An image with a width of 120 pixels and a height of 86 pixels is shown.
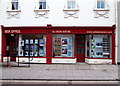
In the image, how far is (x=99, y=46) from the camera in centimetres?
1616

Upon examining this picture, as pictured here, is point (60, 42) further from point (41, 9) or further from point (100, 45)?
point (100, 45)

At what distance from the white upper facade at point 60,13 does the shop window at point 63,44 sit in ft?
3.84

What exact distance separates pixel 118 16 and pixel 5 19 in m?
9.75

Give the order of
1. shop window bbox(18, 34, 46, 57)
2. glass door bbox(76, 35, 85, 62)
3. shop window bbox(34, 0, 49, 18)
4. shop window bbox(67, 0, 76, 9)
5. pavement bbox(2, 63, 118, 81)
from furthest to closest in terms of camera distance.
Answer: glass door bbox(76, 35, 85, 62), shop window bbox(18, 34, 46, 57), shop window bbox(67, 0, 76, 9), shop window bbox(34, 0, 49, 18), pavement bbox(2, 63, 118, 81)

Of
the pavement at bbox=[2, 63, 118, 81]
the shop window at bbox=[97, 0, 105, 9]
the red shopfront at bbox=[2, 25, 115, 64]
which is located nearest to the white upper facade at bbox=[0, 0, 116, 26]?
the shop window at bbox=[97, 0, 105, 9]

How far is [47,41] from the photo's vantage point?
16.0 metres

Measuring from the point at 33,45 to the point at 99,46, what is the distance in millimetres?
5753

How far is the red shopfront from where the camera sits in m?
15.8

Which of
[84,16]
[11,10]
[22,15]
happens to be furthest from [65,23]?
[11,10]

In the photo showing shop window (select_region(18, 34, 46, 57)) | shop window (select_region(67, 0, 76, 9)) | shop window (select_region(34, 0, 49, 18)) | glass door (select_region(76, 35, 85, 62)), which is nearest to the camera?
shop window (select_region(34, 0, 49, 18))

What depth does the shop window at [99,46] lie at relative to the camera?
1608 cm

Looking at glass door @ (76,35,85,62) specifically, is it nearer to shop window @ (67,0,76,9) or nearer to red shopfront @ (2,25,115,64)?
red shopfront @ (2,25,115,64)

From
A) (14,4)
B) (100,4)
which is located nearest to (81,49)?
(100,4)

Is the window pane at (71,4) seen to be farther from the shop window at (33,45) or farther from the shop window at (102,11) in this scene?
the shop window at (33,45)
